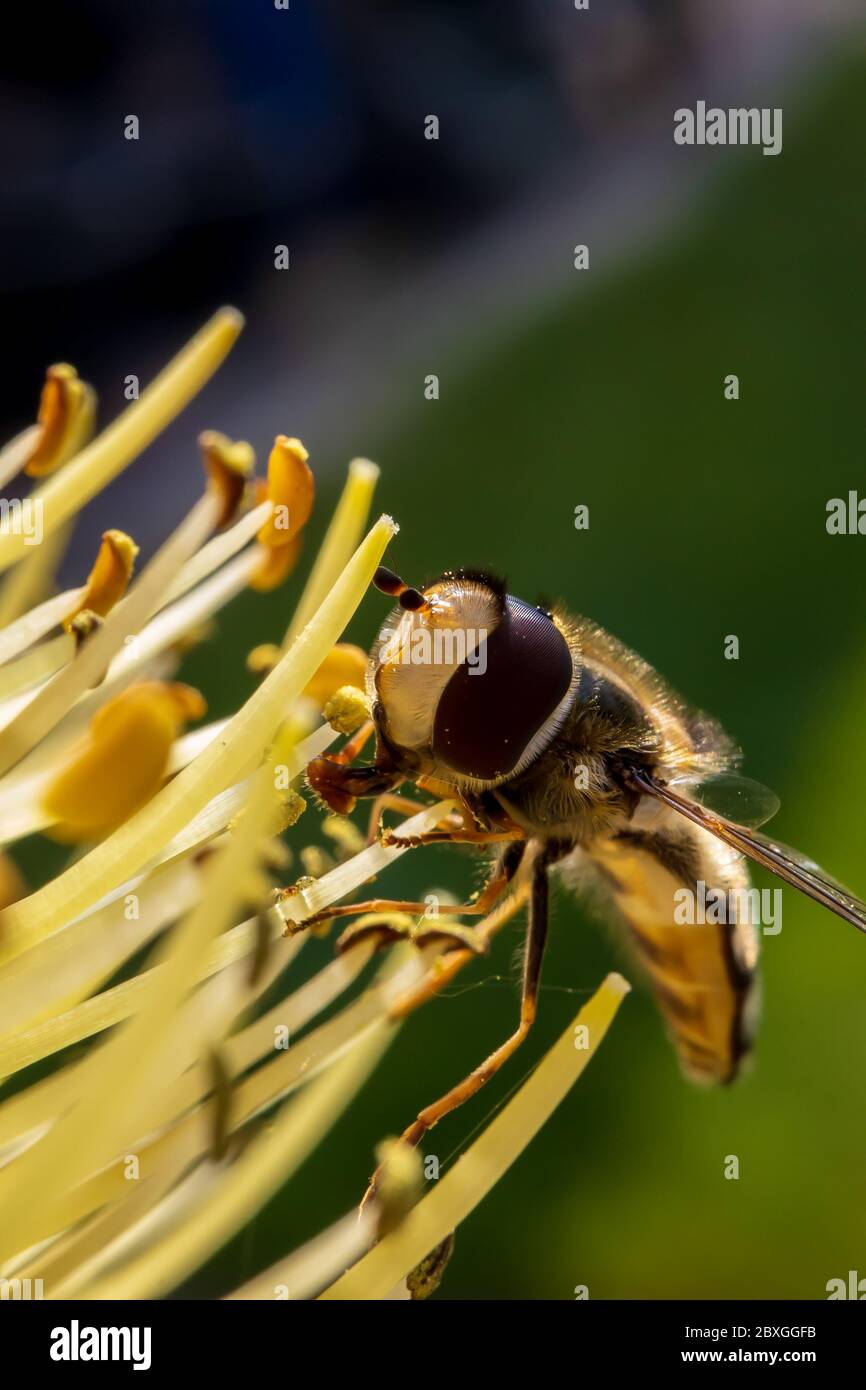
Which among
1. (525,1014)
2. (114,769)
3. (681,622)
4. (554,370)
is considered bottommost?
(525,1014)

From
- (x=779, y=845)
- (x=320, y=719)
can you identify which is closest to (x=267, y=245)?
(x=320, y=719)

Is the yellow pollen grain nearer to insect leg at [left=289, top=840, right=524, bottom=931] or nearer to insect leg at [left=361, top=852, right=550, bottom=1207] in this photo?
insect leg at [left=289, top=840, right=524, bottom=931]

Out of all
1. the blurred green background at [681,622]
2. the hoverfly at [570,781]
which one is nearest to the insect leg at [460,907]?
the hoverfly at [570,781]

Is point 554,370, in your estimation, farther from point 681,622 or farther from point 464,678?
point 464,678

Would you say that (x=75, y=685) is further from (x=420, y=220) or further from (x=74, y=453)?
(x=420, y=220)

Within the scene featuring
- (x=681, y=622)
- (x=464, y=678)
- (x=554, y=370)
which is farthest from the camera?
(x=554, y=370)

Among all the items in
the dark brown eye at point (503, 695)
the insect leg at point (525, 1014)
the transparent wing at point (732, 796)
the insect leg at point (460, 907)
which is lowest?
the insect leg at point (525, 1014)

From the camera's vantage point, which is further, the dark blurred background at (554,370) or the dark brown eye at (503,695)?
the dark blurred background at (554,370)

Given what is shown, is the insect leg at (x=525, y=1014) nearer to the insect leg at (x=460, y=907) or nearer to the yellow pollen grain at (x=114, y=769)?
the insect leg at (x=460, y=907)

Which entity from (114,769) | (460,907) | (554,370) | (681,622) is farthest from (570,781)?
(554,370)
